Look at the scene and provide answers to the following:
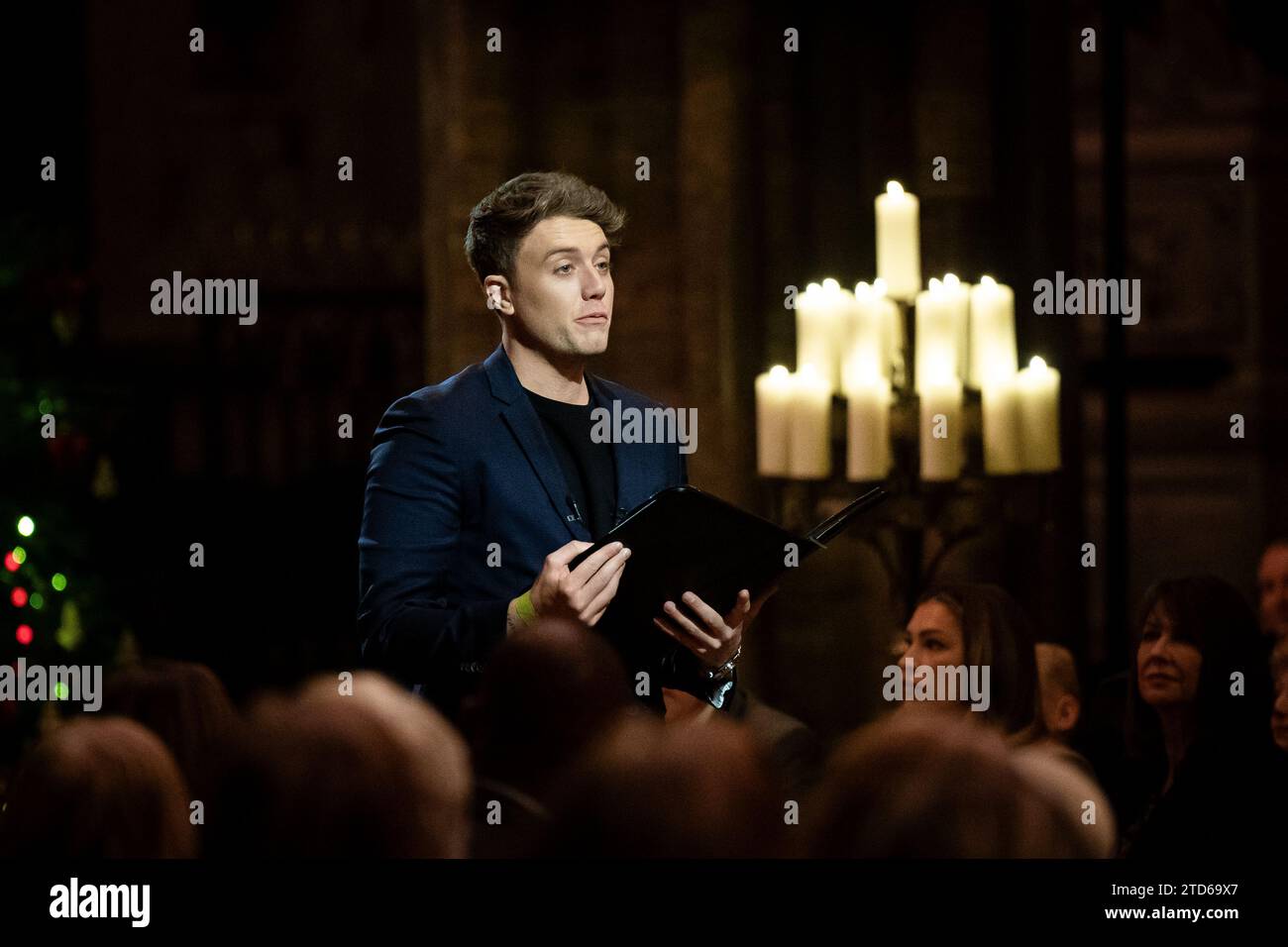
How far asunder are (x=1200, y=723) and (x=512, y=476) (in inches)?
46.2

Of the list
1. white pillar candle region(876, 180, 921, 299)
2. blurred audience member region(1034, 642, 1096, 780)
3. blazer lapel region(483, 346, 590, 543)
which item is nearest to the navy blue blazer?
blazer lapel region(483, 346, 590, 543)

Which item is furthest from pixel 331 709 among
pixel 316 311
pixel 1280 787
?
pixel 316 311

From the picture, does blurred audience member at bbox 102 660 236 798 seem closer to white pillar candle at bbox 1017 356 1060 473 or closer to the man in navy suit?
the man in navy suit

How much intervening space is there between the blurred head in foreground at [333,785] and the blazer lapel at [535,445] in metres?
1.17

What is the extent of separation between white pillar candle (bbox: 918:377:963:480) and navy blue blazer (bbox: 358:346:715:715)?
1.13 meters

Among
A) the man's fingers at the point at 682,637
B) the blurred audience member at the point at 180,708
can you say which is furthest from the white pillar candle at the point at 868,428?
the blurred audience member at the point at 180,708

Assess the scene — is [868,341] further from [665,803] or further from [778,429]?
[665,803]

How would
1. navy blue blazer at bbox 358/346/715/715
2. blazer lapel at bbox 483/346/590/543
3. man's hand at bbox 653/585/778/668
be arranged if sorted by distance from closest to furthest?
man's hand at bbox 653/585/778/668 → navy blue blazer at bbox 358/346/715/715 → blazer lapel at bbox 483/346/590/543

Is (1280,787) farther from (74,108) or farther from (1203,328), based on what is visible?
(74,108)

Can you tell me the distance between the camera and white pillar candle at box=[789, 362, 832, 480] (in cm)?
358

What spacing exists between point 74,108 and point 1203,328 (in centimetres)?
483

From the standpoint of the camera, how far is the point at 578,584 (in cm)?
214

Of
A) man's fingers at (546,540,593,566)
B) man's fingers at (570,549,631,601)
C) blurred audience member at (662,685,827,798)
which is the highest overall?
man's fingers at (546,540,593,566)

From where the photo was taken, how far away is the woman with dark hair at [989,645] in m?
2.91
